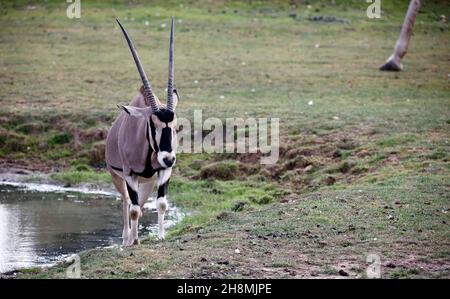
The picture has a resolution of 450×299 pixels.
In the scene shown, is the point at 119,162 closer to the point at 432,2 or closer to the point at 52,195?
the point at 52,195

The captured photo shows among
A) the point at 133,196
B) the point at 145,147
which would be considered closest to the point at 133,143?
the point at 145,147

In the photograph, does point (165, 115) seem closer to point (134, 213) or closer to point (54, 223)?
point (134, 213)

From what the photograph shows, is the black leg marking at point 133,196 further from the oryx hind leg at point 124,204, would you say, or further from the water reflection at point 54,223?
the water reflection at point 54,223

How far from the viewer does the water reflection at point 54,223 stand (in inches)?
472

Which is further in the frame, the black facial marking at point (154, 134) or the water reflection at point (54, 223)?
the water reflection at point (54, 223)

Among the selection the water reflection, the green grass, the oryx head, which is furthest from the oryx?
the water reflection

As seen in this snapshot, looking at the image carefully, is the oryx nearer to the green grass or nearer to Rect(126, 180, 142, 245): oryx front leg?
Rect(126, 180, 142, 245): oryx front leg

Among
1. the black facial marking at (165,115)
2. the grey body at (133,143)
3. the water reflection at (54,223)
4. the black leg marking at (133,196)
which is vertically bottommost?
the water reflection at (54,223)

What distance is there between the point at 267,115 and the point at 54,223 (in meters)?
6.24

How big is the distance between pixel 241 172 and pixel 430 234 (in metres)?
6.73

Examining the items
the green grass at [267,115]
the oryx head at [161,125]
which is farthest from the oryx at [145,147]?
the green grass at [267,115]

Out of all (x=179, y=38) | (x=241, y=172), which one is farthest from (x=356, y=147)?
(x=179, y=38)

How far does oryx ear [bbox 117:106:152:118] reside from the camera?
11.1 metres

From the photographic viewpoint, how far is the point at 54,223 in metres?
14.1
